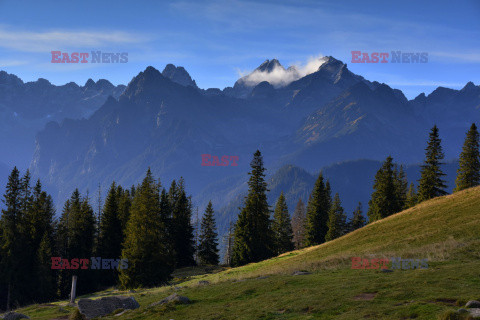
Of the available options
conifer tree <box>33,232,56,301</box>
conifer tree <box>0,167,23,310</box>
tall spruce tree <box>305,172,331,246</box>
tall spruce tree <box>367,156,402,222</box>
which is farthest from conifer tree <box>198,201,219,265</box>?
conifer tree <box>0,167,23,310</box>

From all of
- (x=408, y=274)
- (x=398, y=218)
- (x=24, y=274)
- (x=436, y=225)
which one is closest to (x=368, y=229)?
(x=398, y=218)

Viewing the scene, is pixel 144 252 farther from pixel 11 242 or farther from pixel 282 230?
pixel 282 230

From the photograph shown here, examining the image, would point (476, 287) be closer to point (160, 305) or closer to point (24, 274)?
point (160, 305)

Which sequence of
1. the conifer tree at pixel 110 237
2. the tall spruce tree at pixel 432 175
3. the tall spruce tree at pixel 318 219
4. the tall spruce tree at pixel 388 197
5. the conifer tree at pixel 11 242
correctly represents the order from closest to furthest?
the conifer tree at pixel 11 242 < the conifer tree at pixel 110 237 < the tall spruce tree at pixel 432 175 < the tall spruce tree at pixel 388 197 < the tall spruce tree at pixel 318 219

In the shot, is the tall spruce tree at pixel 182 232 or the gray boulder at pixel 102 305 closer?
the gray boulder at pixel 102 305

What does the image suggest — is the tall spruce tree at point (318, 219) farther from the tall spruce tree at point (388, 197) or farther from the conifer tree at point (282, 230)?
the tall spruce tree at point (388, 197)

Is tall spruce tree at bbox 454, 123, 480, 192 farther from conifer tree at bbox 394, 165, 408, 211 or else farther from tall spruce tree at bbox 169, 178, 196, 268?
tall spruce tree at bbox 169, 178, 196, 268

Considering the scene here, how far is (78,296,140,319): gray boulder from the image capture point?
79.3 feet

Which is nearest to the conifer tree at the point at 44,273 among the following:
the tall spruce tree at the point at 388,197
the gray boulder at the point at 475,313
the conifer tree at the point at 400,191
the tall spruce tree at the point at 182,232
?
the tall spruce tree at the point at 182,232

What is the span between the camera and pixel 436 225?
41469 millimetres

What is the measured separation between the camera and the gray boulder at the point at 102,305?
79.3 ft

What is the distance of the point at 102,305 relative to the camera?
25.0 m

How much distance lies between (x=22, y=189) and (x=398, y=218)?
189ft

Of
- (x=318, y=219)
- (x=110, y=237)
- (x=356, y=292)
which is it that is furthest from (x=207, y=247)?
(x=356, y=292)
